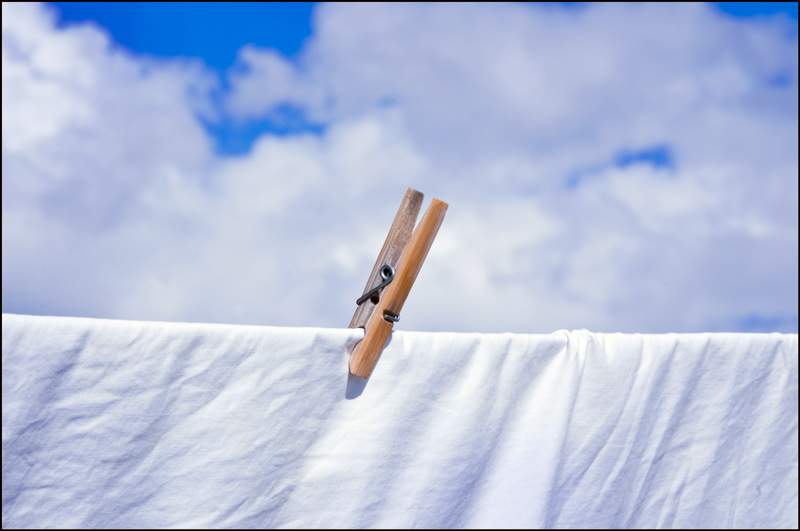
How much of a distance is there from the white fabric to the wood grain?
0.15ft

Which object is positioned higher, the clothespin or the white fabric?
the clothespin

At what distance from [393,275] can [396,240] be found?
0.16 ft

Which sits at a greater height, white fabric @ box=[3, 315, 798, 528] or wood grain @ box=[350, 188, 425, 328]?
wood grain @ box=[350, 188, 425, 328]

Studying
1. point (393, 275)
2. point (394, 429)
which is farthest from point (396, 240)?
point (394, 429)

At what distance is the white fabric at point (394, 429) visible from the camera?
0.53 metres

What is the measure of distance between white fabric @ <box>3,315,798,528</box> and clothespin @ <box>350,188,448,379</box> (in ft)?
0.12

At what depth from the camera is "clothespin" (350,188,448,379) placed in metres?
0.60

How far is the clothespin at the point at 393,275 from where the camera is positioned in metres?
0.60

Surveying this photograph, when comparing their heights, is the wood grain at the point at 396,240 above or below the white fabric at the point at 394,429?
above

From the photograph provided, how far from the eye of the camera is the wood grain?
0.63m

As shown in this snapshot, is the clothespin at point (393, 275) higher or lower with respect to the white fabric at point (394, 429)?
higher

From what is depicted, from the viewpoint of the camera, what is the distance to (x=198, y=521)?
1.92 feet

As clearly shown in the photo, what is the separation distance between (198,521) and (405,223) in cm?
43

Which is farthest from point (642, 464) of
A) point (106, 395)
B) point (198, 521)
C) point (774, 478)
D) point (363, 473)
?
point (106, 395)
